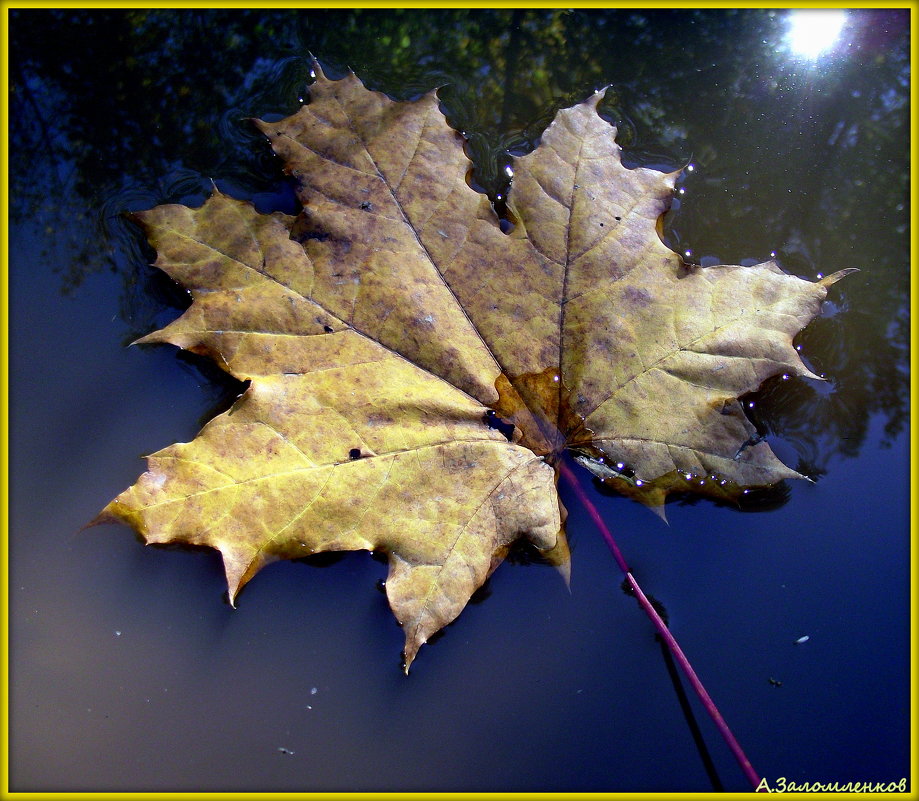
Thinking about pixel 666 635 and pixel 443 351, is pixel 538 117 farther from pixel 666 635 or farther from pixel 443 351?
pixel 666 635

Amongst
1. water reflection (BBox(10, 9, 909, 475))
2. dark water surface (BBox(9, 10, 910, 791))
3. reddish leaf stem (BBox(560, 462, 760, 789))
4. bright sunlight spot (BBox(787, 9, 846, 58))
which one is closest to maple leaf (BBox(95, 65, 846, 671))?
reddish leaf stem (BBox(560, 462, 760, 789))

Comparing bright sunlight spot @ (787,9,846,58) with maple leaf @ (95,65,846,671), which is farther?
bright sunlight spot @ (787,9,846,58)

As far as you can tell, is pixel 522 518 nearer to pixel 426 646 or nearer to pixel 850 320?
pixel 426 646

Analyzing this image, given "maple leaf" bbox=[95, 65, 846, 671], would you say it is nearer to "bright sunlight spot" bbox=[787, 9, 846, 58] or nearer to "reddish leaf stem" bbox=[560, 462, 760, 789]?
"reddish leaf stem" bbox=[560, 462, 760, 789]

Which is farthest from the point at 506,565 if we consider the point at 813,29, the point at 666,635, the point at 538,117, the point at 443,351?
the point at 813,29

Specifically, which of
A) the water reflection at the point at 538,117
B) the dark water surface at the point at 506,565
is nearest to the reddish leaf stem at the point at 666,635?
the dark water surface at the point at 506,565

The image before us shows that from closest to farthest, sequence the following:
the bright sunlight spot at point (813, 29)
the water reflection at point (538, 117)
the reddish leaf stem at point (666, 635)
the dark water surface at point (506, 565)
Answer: the reddish leaf stem at point (666, 635)
the dark water surface at point (506, 565)
the water reflection at point (538, 117)
the bright sunlight spot at point (813, 29)

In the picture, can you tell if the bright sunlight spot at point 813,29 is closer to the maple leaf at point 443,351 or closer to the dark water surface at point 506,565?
the dark water surface at point 506,565
